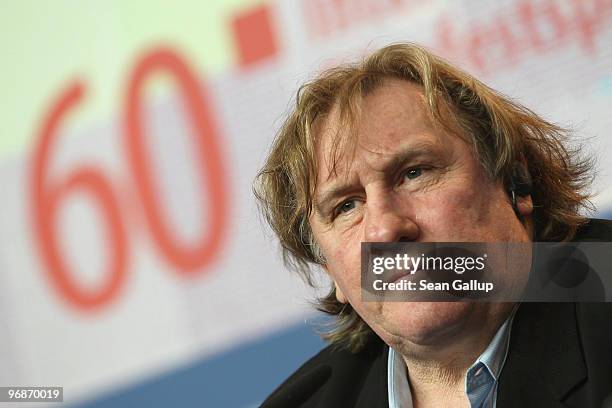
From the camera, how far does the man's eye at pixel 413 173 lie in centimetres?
98

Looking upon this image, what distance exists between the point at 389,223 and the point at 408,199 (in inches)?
2.0

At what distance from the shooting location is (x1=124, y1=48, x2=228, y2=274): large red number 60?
1832mm

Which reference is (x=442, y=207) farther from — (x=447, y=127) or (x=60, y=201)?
(x=60, y=201)

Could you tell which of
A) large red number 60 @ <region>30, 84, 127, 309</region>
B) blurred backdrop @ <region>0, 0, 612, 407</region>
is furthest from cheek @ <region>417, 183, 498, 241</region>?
large red number 60 @ <region>30, 84, 127, 309</region>

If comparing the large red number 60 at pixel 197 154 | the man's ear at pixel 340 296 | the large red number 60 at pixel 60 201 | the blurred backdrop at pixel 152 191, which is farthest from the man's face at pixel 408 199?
the large red number 60 at pixel 60 201

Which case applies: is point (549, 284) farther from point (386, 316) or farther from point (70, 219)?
point (70, 219)

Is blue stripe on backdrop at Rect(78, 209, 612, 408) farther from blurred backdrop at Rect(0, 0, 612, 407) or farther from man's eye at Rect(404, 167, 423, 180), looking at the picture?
man's eye at Rect(404, 167, 423, 180)

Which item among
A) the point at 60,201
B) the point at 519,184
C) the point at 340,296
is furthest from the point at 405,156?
the point at 60,201

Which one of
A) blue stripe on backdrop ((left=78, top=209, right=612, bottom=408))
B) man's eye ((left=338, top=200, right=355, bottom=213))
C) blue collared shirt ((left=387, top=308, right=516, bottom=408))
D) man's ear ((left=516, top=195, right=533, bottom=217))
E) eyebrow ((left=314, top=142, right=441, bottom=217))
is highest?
eyebrow ((left=314, top=142, right=441, bottom=217))

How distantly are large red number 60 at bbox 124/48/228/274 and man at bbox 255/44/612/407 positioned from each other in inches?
28.0

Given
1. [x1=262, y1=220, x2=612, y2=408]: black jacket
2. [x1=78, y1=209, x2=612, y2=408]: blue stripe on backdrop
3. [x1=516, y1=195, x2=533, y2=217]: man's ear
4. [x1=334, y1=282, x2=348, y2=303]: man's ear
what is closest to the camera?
[x1=262, y1=220, x2=612, y2=408]: black jacket

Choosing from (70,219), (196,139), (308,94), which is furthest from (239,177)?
(308,94)

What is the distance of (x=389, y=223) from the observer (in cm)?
93

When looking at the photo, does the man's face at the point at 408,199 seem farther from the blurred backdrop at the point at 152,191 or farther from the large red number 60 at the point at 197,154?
the large red number 60 at the point at 197,154
